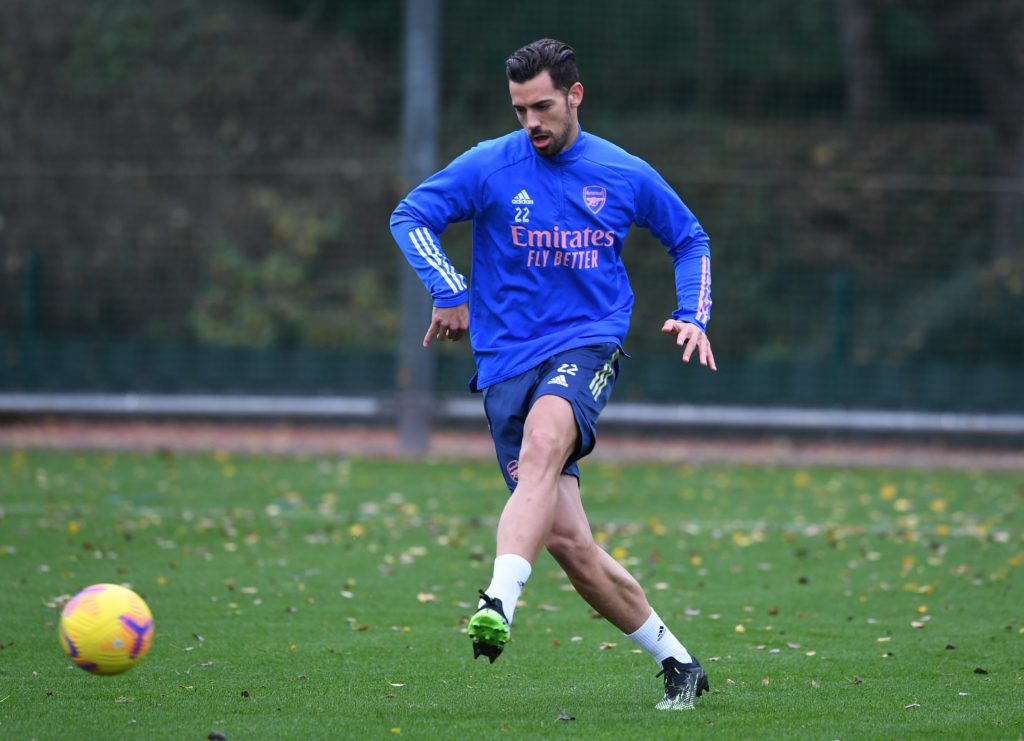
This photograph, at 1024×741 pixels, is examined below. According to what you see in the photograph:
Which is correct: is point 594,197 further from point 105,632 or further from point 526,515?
point 105,632

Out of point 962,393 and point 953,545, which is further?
point 962,393

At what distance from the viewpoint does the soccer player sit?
4.78 meters

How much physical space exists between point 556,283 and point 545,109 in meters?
0.60

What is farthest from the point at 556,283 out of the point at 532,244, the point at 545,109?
the point at 545,109

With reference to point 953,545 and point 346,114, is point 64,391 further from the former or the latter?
point 953,545

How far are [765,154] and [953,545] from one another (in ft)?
34.4

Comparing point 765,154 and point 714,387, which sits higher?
point 765,154

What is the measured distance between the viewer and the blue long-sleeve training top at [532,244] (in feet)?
16.3

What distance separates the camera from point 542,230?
4965 mm

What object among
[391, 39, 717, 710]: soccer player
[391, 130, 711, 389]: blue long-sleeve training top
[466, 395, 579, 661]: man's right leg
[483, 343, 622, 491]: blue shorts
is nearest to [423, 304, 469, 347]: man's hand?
[391, 39, 717, 710]: soccer player

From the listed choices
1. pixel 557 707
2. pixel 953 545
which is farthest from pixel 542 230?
pixel 953 545

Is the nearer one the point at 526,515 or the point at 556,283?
the point at 526,515

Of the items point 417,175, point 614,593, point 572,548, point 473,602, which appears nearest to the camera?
point 572,548

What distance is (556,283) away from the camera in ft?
16.3
